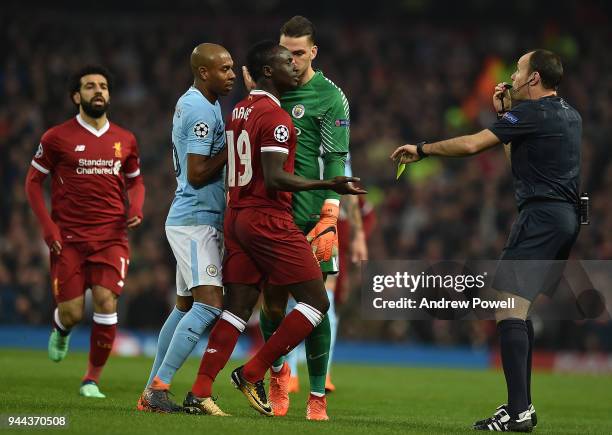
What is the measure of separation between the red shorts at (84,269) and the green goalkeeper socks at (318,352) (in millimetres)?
2362

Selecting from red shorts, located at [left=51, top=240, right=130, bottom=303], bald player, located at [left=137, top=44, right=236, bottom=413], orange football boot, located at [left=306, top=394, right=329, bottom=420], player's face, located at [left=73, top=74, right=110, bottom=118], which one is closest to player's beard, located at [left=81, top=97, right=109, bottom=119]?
player's face, located at [left=73, top=74, right=110, bottom=118]

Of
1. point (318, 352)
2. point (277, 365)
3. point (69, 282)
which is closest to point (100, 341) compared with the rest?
point (69, 282)

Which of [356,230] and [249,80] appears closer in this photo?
[249,80]

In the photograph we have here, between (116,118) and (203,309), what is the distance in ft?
52.3

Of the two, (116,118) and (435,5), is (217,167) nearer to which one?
(116,118)

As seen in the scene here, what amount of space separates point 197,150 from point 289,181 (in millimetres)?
837

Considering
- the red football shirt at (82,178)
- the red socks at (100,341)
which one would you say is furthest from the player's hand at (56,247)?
the red socks at (100,341)

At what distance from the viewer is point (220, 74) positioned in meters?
7.93

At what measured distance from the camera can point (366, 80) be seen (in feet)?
81.1

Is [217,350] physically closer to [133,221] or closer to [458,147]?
[458,147]

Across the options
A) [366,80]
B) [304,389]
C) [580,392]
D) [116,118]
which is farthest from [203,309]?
[366,80]

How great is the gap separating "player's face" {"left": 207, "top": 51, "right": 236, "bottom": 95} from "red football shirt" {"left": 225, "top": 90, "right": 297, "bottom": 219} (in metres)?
0.42

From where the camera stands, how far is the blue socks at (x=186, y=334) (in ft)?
25.2

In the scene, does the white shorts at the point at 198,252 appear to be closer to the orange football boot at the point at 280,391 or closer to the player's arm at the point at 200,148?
the player's arm at the point at 200,148
